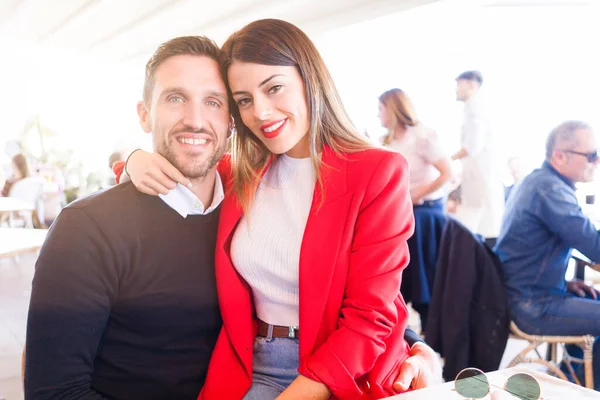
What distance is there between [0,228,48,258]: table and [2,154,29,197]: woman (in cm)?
16

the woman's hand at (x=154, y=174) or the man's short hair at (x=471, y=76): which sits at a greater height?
the man's short hair at (x=471, y=76)

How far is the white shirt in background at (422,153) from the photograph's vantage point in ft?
10.1

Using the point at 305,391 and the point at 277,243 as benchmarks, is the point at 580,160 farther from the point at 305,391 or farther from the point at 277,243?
the point at 305,391

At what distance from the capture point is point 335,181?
129cm

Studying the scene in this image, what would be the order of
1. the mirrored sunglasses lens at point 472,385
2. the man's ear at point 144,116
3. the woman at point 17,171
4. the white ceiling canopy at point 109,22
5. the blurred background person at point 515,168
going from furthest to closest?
the blurred background person at point 515,168 → the woman at point 17,171 → the white ceiling canopy at point 109,22 → the man's ear at point 144,116 → the mirrored sunglasses lens at point 472,385

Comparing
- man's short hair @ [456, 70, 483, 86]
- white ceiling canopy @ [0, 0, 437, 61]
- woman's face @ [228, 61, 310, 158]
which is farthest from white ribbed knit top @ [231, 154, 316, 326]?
man's short hair @ [456, 70, 483, 86]

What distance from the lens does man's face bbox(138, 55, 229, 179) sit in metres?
1.34

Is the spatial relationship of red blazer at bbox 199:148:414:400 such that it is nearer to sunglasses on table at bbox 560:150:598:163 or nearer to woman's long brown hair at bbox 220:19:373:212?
woman's long brown hair at bbox 220:19:373:212

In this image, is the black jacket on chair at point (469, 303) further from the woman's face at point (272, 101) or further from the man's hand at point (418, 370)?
the woman's face at point (272, 101)

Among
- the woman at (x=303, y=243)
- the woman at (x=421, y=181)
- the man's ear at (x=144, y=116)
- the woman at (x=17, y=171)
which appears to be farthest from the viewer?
the woman at (x=421, y=181)

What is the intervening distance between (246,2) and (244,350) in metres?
1.28

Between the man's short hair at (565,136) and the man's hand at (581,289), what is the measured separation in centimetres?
62

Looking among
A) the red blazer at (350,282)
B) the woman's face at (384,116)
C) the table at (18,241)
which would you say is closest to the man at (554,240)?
the woman's face at (384,116)

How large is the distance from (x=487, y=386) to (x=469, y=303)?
4.77 feet
